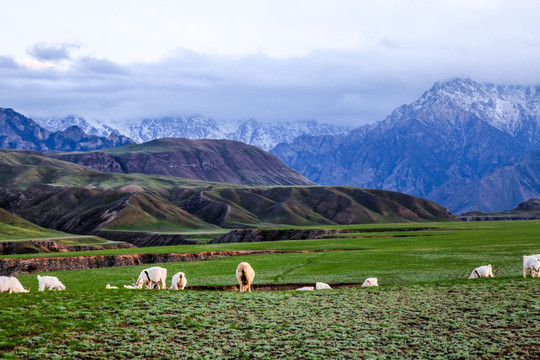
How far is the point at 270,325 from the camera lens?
83.1 feet

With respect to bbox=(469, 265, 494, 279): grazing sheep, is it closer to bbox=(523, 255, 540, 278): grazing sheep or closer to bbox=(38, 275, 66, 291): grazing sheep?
bbox=(523, 255, 540, 278): grazing sheep

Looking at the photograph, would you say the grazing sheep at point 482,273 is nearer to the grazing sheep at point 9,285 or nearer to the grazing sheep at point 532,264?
the grazing sheep at point 532,264

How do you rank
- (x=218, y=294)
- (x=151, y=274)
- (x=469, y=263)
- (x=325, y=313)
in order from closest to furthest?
(x=325, y=313) < (x=218, y=294) < (x=151, y=274) < (x=469, y=263)

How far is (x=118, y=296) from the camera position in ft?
99.1

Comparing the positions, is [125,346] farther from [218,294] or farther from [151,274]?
[151,274]

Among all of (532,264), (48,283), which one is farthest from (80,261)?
(532,264)

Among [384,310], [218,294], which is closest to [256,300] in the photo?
[218,294]

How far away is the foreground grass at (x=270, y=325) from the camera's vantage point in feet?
70.6

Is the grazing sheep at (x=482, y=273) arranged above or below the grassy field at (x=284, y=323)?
above

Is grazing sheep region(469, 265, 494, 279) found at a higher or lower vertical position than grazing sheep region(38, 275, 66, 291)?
higher

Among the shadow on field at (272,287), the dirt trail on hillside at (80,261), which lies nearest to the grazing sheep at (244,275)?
the shadow on field at (272,287)

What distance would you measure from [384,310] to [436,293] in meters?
6.04

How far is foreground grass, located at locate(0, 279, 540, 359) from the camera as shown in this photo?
2152cm

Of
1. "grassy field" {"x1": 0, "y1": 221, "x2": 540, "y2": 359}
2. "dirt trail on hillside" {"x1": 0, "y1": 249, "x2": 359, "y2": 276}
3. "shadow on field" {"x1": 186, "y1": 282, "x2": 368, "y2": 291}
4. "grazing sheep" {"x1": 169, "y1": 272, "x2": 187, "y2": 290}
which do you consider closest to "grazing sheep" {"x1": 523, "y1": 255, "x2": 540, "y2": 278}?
"grassy field" {"x1": 0, "y1": 221, "x2": 540, "y2": 359}
